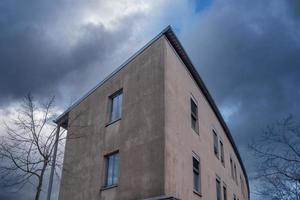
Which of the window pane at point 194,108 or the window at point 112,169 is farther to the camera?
the window pane at point 194,108

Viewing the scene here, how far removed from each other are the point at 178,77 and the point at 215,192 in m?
6.89

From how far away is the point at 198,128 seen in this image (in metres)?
16.2

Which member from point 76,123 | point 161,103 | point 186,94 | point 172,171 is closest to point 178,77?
point 186,94

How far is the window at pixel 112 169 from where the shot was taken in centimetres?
1366

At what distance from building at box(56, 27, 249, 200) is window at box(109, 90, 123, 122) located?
0.17 ft

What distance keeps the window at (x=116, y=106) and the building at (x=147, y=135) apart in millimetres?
53

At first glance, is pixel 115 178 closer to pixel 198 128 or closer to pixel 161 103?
pixel 161 103

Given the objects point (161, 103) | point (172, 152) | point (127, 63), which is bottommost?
point (172, 152)

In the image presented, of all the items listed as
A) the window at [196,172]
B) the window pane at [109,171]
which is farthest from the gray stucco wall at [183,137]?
the window pane at [109,171]

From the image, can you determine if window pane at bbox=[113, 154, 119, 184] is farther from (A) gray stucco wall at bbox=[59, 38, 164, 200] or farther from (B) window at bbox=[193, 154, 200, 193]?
(B) window at bbox=[193, 154, 200, 193]

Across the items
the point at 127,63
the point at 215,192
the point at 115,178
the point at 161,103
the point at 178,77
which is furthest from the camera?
the point at 215,192

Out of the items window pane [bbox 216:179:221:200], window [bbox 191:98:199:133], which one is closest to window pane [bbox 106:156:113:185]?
window [bbox 191:98:199:133]

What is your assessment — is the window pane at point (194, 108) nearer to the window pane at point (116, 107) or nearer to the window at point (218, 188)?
the window pane at point (116, 107)

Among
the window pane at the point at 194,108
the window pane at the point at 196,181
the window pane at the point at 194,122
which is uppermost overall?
the window pane at the point at 194,108
